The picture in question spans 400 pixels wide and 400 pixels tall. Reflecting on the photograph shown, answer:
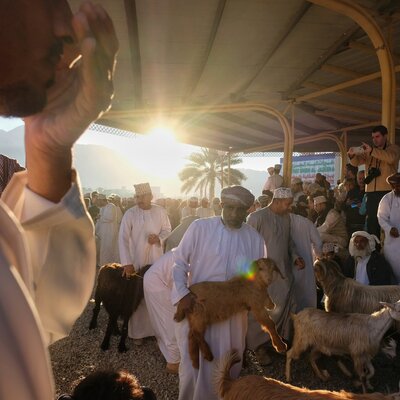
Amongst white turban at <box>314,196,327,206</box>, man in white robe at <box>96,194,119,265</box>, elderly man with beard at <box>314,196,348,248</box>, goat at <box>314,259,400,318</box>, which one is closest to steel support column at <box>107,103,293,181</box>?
white turban at <box>314,196,327,206</box>

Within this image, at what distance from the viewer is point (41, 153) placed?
2.69 feet

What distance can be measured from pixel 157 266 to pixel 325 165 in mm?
14135

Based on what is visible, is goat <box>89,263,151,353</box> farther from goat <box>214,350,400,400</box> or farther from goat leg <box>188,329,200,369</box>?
goat <box>214,350,400,400</box>

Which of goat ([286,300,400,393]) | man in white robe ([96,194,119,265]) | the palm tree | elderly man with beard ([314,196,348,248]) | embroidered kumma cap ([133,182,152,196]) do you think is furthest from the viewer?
the palm tree

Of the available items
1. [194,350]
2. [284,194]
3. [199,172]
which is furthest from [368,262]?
[199,172]

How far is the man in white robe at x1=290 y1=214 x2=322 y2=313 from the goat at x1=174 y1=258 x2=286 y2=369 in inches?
90.9

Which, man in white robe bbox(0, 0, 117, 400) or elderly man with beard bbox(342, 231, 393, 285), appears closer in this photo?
man in white robe bbox(0, 0, 117, 400)

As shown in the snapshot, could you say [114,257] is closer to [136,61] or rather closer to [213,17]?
[136,61]

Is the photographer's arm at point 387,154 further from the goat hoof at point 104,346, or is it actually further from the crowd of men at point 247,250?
the goat hoof at point 104,346

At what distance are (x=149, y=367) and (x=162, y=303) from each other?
764 mm

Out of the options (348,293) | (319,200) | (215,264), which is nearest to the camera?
(215,264)

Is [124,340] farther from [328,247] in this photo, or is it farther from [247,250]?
[328,247]

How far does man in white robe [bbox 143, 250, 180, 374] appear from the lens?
4.92 m

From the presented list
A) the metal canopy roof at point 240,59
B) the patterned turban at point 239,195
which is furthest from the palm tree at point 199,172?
the patterned turban at point 239,195
